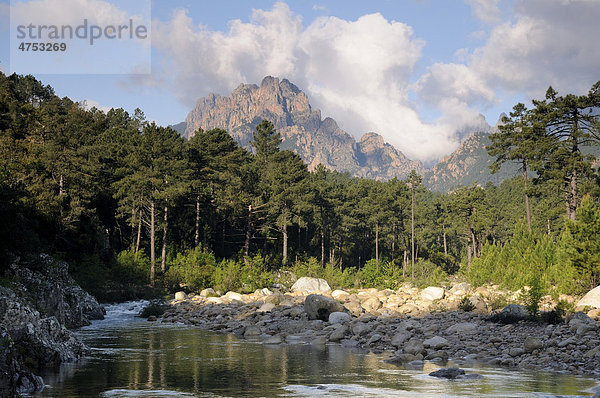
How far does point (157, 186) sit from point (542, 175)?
101ft

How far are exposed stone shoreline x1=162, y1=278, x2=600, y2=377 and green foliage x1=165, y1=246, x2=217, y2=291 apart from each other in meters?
6.81

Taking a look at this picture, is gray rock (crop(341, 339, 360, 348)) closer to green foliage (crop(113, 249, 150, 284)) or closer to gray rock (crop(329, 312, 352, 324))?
gray rock (crop(329, 312, 352, 324))

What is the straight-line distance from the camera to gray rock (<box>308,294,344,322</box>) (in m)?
26.9

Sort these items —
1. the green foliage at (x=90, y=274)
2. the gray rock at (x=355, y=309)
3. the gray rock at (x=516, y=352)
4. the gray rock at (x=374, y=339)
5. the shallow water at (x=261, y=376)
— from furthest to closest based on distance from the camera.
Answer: the green foliage at (x=90, y=274) → the gray rock at (x=355, y=309) → the gray rock at (x=374, y=339) → the gray rock at (x=516, y=352) → the shallow water at (x=261, y=376)

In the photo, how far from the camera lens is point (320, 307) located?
27.1 m

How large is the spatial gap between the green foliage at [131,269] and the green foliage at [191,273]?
2100 millimetres

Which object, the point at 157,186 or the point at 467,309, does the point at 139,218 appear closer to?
the point at 157,186

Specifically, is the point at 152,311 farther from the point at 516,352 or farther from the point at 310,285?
the point at 516,352

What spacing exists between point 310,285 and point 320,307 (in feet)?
58.5

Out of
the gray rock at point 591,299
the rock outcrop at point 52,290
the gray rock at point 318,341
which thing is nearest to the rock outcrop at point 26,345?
the rock outcrop at point 52,290

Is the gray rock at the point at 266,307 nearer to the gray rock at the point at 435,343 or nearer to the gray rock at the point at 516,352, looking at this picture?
the gray rock at the point at 435,343

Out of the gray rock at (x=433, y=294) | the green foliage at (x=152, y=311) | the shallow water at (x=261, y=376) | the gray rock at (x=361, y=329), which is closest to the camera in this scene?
the shallow water at (x=261, y=376)

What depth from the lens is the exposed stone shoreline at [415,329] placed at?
54.5 ft

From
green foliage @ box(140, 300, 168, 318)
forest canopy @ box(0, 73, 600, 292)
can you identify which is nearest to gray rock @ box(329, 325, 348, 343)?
forest canopy @ box(0, 73, 600, 292)
